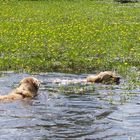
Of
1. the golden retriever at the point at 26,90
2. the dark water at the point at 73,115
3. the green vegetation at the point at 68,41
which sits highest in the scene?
the green vegetation at the point at 68,41

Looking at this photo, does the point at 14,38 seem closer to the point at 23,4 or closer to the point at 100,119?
the point at 100,119

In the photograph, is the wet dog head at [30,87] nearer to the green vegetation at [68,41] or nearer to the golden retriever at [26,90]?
the golden retriever at [26,90]

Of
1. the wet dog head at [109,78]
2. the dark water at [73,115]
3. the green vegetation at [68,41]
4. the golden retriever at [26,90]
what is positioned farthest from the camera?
the green vegetation at [68,41]

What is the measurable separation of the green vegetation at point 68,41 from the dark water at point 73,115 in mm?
3360

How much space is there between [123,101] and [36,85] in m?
2.97

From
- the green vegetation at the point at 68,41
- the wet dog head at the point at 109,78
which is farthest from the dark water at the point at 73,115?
the green vegetation at the point at 68,41

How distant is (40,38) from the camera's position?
27016mm

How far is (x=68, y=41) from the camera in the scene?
2642 centimetres

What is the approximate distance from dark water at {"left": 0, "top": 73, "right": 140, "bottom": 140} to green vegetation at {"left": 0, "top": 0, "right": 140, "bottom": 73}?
336 centimetres

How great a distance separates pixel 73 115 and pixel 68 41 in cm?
1321

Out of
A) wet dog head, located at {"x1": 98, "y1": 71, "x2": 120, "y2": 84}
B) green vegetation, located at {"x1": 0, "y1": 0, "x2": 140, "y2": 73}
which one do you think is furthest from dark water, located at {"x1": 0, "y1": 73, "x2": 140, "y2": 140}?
green vegetation, located at {"x1": 0, "y1": 0, "x2": 140, "y2": 73}

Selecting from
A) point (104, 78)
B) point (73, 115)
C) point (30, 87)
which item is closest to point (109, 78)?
point (104, 78)

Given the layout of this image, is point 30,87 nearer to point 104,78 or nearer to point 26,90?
point 26,90

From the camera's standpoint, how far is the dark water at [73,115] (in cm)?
1170
